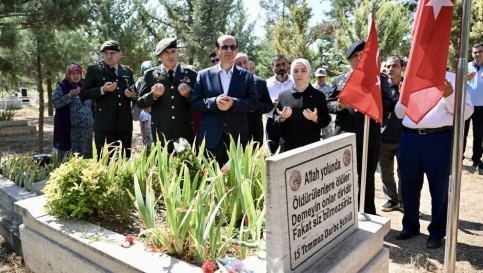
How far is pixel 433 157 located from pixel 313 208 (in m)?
1.95

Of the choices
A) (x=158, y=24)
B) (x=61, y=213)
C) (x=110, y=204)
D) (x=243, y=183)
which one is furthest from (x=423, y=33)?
(x=158, y=24)

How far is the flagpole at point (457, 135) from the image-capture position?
2355 millimetres

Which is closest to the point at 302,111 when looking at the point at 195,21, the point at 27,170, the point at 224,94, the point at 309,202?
the point at 224,94

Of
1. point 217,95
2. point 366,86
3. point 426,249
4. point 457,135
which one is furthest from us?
point 217,95

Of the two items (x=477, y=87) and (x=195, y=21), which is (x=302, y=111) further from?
(x=195, y=21)

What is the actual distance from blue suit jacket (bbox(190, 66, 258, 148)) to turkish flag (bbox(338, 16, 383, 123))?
0.95 m

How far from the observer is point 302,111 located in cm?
374

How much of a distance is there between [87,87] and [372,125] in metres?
2.82

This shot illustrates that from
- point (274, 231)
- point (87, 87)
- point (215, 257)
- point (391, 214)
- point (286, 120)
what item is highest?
point (87, 87)

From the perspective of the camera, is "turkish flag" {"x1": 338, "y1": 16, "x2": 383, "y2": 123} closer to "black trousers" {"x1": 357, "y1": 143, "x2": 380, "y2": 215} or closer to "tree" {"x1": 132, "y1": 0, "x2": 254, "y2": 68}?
"black trousers" {"x1": 357, "y1": 143, "x2": 380, "y2": 215}

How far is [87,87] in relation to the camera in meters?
4.17

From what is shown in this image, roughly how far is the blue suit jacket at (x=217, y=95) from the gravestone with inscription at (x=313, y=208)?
1.42 meters

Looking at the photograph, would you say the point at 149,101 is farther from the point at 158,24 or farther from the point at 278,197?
the point at 158,24

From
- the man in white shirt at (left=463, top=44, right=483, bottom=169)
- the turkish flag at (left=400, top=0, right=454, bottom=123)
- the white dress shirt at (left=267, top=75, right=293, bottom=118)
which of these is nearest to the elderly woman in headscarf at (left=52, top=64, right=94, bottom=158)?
the white dress shirt at (left=267, top=75, right=293, bottom=118)
